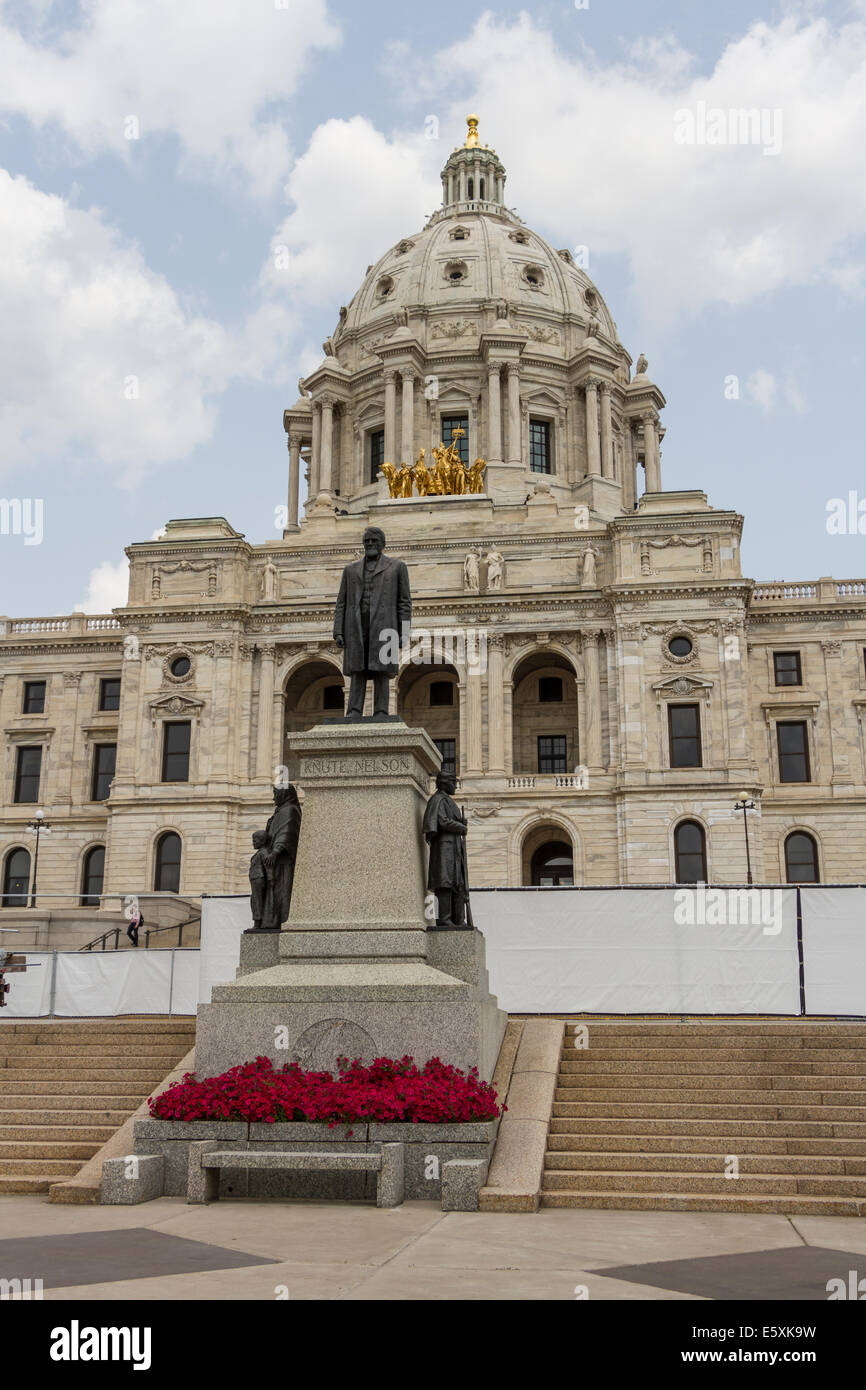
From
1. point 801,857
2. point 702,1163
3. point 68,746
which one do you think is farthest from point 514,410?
point 702,1163

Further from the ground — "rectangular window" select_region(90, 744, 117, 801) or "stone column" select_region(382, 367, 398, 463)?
"stone column" select_region(382, 367, 398, 463)

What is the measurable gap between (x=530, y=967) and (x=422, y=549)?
119ft

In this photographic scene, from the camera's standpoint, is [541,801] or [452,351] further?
[452,351]

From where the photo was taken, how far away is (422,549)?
56.3 m

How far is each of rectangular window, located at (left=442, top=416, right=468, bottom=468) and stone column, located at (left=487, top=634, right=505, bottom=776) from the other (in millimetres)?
22596

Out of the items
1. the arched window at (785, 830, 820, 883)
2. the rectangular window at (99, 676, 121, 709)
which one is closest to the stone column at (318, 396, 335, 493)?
the rectangular window at (99, 676, 121, 709)

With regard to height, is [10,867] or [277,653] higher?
[277,653]

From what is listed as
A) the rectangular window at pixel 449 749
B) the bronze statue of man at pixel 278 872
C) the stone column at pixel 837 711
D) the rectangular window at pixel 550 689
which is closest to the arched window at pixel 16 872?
the rectangular window at pixel 449 749

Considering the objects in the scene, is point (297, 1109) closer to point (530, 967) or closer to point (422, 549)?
point (530, 967)

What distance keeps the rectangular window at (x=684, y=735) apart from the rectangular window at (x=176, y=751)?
2021 centimetres

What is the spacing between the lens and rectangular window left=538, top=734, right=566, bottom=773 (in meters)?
57.0

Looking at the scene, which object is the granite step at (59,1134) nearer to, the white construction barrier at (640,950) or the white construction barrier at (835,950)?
the white construction barrier at (640,950)

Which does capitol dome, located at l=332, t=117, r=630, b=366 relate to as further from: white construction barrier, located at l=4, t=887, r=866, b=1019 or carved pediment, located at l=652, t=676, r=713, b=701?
white construction barrier, located at l=4, t=887, r=866, b=1019
